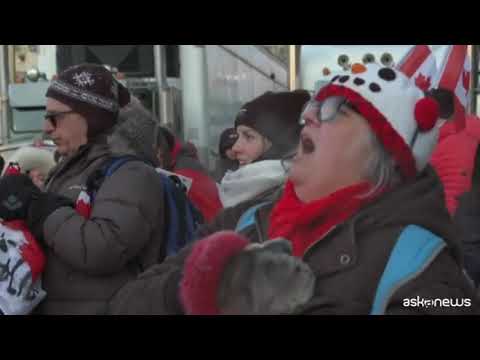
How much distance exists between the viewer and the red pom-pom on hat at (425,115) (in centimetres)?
138

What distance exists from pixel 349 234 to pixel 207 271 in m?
0.29

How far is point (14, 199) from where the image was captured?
1.94 m

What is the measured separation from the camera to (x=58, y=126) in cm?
221

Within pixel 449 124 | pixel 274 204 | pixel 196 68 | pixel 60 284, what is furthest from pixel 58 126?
pixel 196 68

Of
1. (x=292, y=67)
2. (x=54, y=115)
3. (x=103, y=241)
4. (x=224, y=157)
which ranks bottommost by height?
(x=224, y=157)

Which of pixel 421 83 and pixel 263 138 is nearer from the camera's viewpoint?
pixel 421 83

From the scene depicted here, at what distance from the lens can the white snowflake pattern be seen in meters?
2.20

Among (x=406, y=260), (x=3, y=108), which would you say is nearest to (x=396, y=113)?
(x=406, y=260)

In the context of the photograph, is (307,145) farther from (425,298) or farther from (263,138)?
(263,138)

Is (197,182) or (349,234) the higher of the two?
(349,234)

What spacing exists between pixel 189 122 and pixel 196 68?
335 millimetres

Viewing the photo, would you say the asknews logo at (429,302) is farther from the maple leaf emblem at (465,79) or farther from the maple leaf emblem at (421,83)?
the maple leaf emblem at (465,79)

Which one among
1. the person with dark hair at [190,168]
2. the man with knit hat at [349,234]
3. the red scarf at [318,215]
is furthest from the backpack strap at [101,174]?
the red scarf at [318,215]
